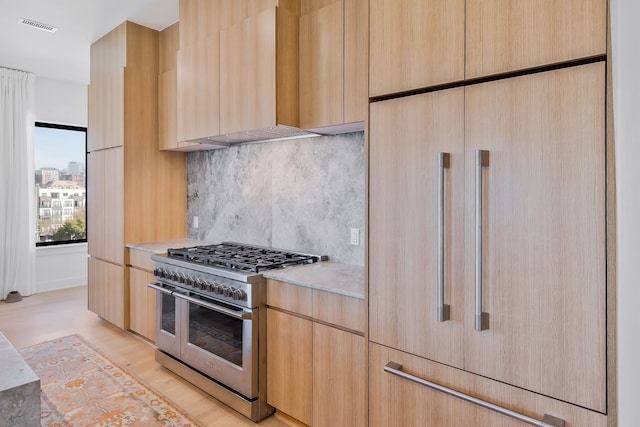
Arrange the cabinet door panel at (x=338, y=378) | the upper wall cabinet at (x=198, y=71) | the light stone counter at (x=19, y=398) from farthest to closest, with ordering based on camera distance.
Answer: the upper wall cabinet at (x=198, y=71)
the cabinet door panel at (x=338, y=378)
the light stone counter at (x=19, y=398)

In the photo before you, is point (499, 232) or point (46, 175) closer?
point (499, 232)

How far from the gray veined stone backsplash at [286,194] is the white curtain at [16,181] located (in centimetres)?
279

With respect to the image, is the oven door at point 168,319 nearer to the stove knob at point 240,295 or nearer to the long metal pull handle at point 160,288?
the long metal pull handle at point 160,288

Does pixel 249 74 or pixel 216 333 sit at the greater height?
pixel 249 74

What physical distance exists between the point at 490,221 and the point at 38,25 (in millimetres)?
4400

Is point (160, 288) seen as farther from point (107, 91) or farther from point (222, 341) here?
point (107, 91)

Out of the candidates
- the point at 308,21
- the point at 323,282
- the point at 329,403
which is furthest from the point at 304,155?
the point at 329,403

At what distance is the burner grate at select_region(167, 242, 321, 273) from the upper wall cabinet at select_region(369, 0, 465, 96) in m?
1.28

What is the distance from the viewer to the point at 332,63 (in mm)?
2289

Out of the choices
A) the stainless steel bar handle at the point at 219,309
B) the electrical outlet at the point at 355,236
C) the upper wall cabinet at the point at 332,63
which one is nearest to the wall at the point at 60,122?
the stainless steel bar handle at the point at 219,309

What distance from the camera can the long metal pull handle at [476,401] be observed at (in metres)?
1.28

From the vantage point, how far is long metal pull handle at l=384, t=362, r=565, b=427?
1.28 meters

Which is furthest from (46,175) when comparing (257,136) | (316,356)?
(316,356)

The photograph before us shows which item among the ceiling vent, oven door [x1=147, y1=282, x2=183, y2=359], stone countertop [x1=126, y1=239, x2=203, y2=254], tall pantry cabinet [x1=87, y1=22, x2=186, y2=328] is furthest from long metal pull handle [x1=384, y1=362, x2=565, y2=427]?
the ceiling vent
